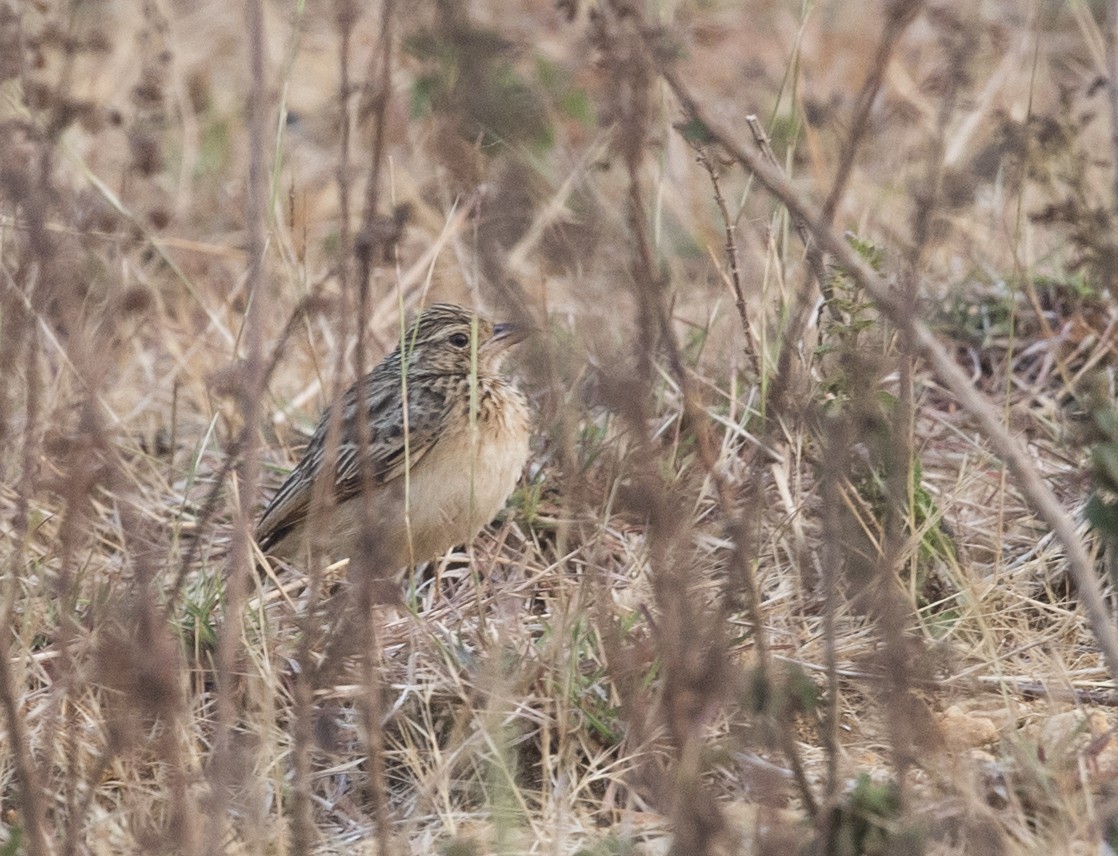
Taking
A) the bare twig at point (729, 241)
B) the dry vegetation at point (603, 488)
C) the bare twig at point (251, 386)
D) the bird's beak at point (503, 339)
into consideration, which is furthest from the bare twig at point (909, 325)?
the bird's beak at point (503, 339)

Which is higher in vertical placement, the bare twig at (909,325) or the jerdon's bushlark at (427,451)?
the jerdon's bushlark at (427,451)

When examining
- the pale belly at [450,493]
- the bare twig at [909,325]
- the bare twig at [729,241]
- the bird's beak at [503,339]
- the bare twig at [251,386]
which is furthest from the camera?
the bird's beak at [503,339]

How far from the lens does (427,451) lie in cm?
573

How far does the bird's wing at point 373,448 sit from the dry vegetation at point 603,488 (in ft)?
0.77

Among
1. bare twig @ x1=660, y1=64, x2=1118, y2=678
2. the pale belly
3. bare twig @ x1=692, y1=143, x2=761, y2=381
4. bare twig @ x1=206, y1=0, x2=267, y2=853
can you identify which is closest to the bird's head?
the pale belly

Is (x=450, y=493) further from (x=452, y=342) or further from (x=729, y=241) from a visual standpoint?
(x=729, y=241)

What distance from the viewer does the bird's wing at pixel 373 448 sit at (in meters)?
5.75

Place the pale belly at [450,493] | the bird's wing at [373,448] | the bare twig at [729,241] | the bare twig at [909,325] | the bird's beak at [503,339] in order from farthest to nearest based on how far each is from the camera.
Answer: the bird's beak at [503,339] < the bird's wing at [373,448] < the pale belly at [450,493] < the bare twig at [729,241] < the bare twig at [909,325]

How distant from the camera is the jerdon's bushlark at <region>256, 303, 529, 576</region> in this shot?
5508 millimetres

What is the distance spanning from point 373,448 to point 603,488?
41.1 inches

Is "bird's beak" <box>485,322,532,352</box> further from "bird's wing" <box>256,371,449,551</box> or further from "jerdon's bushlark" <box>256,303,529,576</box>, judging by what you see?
"bird's wing" <box>256,371,449,551</box>

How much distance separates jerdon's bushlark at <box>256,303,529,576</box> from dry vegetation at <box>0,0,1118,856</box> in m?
0.20

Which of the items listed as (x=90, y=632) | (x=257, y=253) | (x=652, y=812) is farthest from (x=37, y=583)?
(x=257, y=253)

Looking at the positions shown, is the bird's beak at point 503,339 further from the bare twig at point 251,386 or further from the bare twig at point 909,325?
the bare twig at point 251,386
